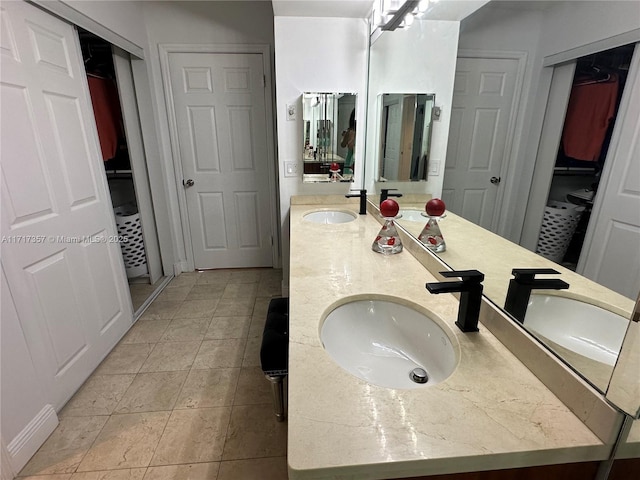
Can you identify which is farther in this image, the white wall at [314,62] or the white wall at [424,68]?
the white wall at [314,62]

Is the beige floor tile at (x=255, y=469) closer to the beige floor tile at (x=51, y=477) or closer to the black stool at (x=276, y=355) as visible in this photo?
the black stool at (x=276, y=355)

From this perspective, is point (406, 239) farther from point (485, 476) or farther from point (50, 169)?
point (50, 169)

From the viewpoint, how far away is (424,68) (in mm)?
1322

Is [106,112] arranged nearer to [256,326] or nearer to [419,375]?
[256,326]

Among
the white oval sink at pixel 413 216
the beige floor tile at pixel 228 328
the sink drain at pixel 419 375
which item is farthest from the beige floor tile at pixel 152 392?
the white oval sink at pixel 413 216

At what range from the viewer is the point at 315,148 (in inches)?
91.8

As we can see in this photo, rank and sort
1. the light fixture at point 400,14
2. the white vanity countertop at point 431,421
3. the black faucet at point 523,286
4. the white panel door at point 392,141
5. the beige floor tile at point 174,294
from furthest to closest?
the beige floor tile at point 174,294
the white panel door at point 392,141
the light fixture at point 400,14
the black faucet at point 523,286
the white vanity countertop at point 431,421

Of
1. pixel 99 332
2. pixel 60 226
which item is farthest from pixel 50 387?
pixel 60 226

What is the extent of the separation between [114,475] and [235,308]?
4.24ft

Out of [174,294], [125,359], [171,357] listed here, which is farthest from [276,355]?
[174,294]

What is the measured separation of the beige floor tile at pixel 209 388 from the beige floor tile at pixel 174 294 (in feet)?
3.27

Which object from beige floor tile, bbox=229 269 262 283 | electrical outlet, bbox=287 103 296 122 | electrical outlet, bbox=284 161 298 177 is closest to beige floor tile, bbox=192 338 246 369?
beige floor tile, bbox=229 269 262 283

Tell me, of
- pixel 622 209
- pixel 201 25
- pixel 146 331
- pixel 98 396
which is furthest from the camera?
pixel 201 25

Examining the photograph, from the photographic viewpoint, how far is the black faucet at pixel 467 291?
73cm
